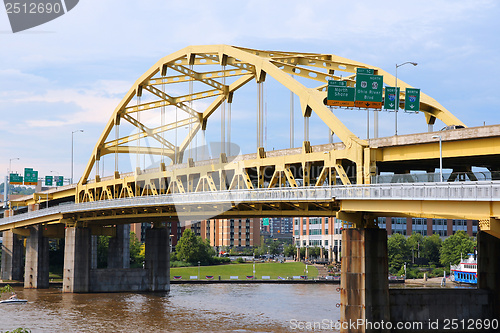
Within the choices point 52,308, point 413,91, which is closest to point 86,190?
point 52,308

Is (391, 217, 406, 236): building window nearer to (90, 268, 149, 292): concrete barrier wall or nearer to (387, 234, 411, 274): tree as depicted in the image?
(387, 234, 411, 274): tree

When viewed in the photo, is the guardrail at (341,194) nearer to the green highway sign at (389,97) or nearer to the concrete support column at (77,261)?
the green highway sign at (389,97)

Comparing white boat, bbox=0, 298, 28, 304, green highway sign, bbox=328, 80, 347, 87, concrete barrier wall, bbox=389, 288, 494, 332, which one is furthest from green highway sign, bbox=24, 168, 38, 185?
concrete barrier wall, bbox=389, 288, 494, 332

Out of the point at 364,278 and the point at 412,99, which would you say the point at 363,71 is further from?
the point at 364,278

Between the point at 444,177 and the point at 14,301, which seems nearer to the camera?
the point at 444,177

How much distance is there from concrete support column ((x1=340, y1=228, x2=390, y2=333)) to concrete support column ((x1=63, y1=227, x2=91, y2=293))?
50.8 m

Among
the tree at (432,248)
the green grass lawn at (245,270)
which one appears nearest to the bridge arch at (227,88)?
the green grass lawn at (245,270)

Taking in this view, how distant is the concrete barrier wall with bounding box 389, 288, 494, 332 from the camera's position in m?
47.2

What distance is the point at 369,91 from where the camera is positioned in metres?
55.5

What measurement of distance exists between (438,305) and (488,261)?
6.19m

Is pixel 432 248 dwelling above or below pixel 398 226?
below

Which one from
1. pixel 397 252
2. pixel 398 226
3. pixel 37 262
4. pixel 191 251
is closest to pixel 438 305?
pixel 37 262

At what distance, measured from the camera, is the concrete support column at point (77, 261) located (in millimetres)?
88375

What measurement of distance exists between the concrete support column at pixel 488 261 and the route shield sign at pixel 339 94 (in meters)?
14.3
